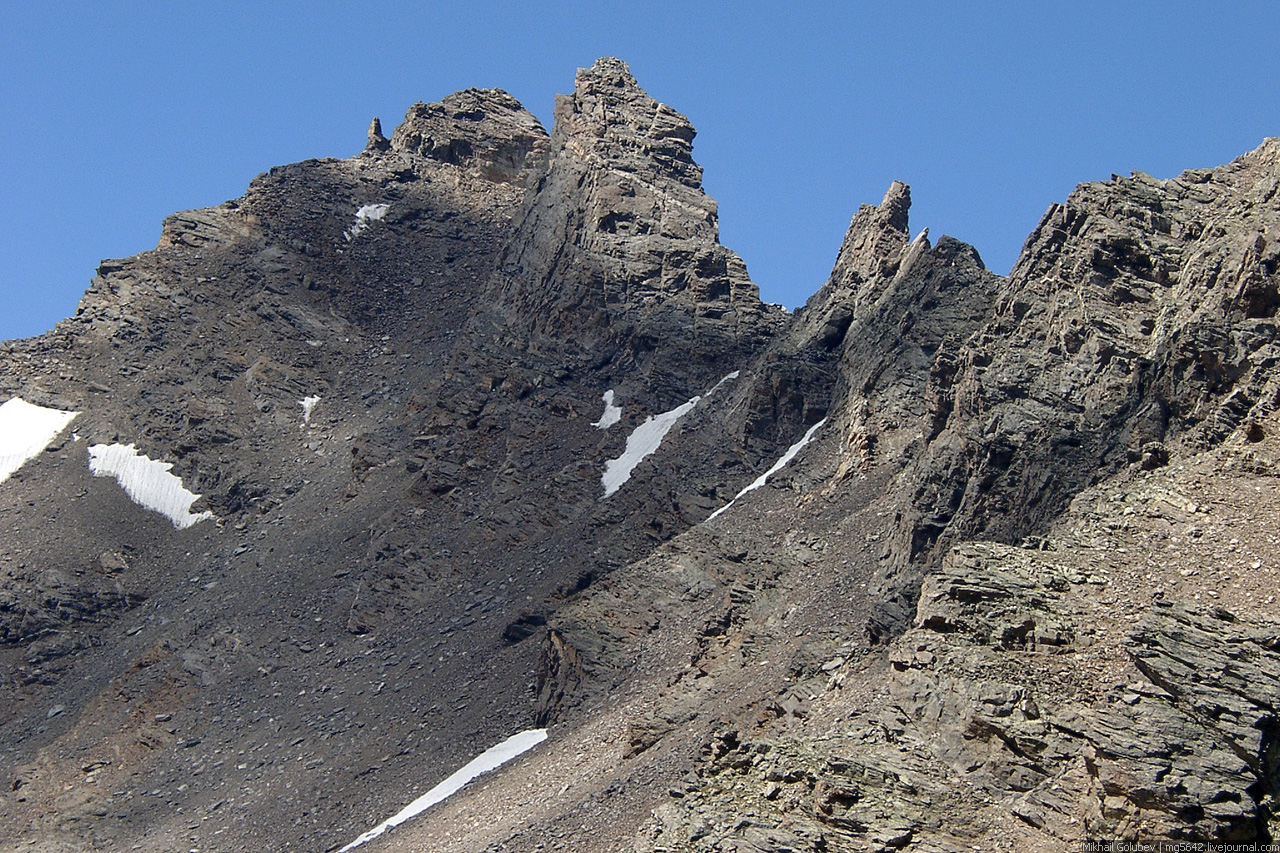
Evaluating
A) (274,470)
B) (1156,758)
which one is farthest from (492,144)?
(1156,758)

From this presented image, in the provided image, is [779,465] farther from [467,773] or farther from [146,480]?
[146,480]

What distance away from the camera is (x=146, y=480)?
303 ft

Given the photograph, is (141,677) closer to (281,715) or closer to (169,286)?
(281,715)

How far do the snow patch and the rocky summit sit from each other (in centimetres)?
33

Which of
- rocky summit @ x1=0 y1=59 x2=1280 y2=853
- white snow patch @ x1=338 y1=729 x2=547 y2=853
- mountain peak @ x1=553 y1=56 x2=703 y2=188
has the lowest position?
Answer: white snow patch @ x1=338 y1=729 x2=547 y2=853

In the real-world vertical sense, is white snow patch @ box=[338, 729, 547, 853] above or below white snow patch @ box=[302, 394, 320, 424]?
below

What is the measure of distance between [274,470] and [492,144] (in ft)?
126

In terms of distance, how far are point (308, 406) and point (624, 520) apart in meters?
30.0

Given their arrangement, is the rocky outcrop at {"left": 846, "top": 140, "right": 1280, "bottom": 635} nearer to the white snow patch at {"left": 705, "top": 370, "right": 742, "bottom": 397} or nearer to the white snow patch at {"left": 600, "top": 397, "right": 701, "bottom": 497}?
the white snow patch at {"left": 600, "top": 397, "right": 701, "bottom": 497}

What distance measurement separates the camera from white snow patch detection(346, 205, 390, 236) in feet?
373

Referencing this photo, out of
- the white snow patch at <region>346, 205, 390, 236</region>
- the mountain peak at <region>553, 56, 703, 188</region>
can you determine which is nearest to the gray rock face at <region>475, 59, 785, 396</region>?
the mountain peak at <region>553, 56, 703, 188</region>

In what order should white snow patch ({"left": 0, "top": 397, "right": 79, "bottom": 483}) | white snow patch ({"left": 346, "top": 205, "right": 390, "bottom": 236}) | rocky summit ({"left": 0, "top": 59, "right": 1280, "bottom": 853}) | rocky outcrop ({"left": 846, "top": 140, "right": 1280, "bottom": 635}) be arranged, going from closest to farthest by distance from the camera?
rocky summit ({"left": 0, "top": 59, "right": 1280, "bottom": 853}) → rocky outcrop ({"left": 846, "top": 140, "right": 1280, "bottom": 635}) → white snow patch ({"left": 0, "top": 397, "right": 79, "bottom": 483}) → white snow patch ({"left": 346, "top": 205, "right": 390, "bottom": 236})

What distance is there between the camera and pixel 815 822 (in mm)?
34125

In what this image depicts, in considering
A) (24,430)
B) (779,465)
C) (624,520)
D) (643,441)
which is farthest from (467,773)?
(24,430)
